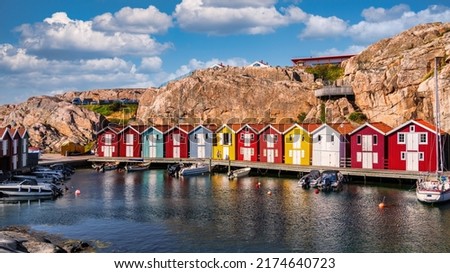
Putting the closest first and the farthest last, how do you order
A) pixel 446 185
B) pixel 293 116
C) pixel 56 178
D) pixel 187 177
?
1. pixel 446 185
2. pixel 56 178
3. pixel 187 177
4. pixel 293 116

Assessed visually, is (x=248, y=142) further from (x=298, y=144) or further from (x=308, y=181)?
(x=308, y=181)

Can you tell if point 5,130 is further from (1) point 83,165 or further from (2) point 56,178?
(1) point 83,165

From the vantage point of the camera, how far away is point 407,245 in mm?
23891

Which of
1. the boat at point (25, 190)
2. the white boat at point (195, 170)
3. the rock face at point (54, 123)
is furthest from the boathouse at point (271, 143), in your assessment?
the rock face at point (54, 123)

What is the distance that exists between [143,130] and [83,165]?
8.90m

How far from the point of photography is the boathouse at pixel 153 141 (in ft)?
205

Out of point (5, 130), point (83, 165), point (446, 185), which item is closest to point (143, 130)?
point (83, 165)

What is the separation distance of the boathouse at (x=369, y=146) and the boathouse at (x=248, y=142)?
11772 millimetres

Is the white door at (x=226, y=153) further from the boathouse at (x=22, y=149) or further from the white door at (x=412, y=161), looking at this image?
the boathouse at (x=22, y=149)

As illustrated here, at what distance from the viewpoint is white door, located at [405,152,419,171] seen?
146ft

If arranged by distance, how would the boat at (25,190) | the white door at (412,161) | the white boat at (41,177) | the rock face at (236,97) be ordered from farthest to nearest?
the rock face at (236,97) → the white door at (412,161) → the white boat at (41,177) → the boat at (25,190)

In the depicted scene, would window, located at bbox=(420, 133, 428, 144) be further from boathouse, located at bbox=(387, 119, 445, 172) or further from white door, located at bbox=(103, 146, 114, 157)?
white door, located at bbox=(103, 146, 114, 157)

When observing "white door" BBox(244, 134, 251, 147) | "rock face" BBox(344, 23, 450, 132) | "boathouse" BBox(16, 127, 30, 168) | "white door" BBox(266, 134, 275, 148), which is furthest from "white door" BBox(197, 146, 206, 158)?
"rock face" BBox(344, 23, 450, 132)

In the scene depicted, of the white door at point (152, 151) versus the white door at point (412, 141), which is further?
the white door at point (152, 151)
